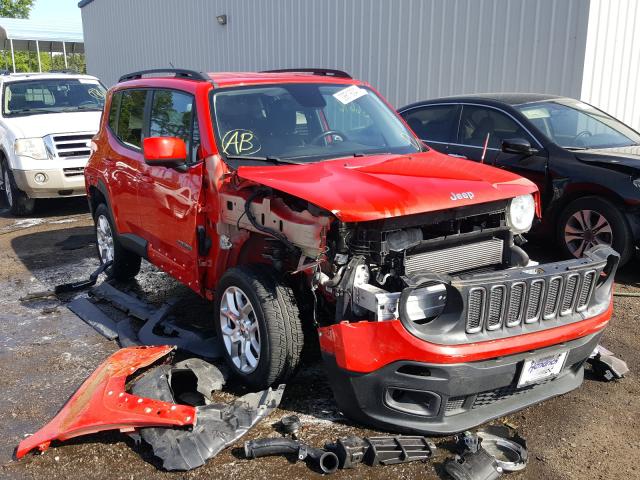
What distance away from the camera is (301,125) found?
4.30m

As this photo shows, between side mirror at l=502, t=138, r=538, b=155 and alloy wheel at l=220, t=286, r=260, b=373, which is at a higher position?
side mirror at l=502, t=138, r=538, b=155

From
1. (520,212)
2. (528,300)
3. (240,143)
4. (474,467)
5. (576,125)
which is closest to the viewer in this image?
(474,467)

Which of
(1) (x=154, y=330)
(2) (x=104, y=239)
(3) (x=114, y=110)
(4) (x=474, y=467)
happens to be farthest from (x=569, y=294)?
(2) (x=104, y=239)

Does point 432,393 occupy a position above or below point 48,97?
below

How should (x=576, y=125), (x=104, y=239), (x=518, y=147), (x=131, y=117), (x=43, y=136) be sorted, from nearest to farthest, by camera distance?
1. (x=131, y=117)
2. (x=518, y=147)
3. (x=104, y=239)
4. (x=576, y=125)
5. (x=43, y=136)

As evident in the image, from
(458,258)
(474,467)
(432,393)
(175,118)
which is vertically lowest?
(474,467)

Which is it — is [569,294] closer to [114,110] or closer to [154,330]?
[154,330]

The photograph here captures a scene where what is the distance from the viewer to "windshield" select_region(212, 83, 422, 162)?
13.4 ft

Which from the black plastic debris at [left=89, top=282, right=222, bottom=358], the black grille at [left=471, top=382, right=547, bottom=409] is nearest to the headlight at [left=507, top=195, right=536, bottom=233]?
the black grille at [left=471, top=382, right=547, bottom=409]

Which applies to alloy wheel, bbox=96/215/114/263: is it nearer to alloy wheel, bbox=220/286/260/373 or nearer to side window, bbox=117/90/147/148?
side window, bbox=117/90/147/148

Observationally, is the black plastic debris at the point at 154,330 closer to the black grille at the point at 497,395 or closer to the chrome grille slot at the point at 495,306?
the black grille at the point at 497,395

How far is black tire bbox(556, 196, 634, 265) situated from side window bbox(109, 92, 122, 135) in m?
4.37

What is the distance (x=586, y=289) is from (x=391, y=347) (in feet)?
3.97

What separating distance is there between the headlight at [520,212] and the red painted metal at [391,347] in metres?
0.80
